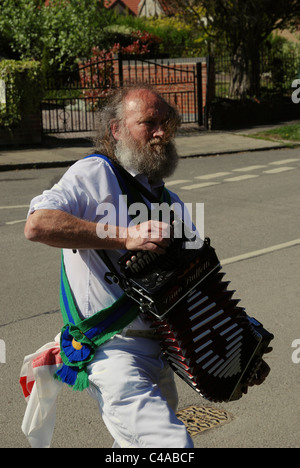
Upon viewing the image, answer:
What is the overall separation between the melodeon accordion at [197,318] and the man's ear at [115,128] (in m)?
0.57

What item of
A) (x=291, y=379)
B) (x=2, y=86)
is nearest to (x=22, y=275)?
(x=291, y=379)

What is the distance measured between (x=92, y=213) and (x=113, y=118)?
1.42 ft

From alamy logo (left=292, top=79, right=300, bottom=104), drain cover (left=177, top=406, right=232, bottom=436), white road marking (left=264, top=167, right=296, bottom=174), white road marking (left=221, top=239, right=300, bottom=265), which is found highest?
alamy logo (left=292, top=79, right=300, bottom=104)

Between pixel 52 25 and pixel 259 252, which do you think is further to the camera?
pixel 52 25

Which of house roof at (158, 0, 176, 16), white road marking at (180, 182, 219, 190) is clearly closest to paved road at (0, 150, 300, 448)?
white road marking at (180, 182, 219, 190)

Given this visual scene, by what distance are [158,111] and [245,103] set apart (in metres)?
19.6

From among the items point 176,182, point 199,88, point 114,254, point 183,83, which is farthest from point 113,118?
point 183,83

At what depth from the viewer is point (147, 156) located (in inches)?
117

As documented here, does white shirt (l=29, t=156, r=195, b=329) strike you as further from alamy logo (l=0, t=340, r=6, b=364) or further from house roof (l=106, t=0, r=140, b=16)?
house roof (l=106, t=0, r=140, b=16)

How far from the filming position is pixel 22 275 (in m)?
7.48

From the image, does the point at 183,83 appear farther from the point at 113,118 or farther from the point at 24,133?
the point at 113,118

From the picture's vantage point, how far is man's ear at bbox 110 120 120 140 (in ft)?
9.96

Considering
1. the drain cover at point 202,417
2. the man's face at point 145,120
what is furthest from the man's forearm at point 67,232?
the drain cover at point 202,417

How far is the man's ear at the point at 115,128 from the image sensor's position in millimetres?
3035
